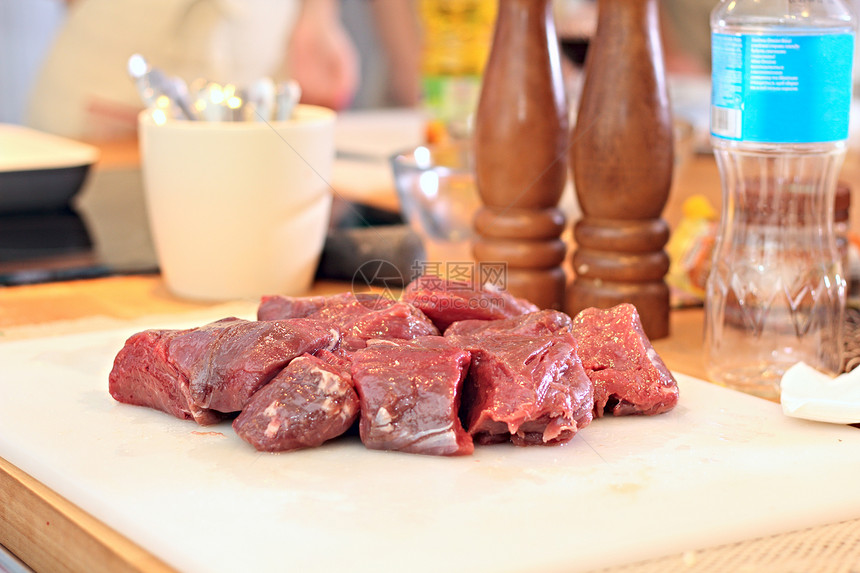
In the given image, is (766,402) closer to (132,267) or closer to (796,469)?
(796,469)

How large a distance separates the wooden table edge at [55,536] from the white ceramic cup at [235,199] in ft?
2.21

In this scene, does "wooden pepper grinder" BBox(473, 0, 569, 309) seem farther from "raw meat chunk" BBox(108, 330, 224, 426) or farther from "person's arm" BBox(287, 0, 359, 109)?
"person's arm" BBox(287, 0, 359, 109)

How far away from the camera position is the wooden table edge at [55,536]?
77 cm

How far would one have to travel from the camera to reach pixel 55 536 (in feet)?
2.77

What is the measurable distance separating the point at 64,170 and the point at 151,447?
1201 millimetres

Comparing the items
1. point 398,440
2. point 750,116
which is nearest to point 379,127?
point 750,116

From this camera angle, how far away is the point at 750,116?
1.13 meters

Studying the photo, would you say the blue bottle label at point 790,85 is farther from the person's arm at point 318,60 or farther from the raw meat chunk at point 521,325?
the person's arm at point 318,60

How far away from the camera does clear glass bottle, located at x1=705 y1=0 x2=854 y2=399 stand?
1.12 m

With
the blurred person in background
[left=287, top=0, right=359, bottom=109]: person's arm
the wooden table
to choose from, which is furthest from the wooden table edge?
[left=287, top=0, right=359, bottom=109]: person's arm

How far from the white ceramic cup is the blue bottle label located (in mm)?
694

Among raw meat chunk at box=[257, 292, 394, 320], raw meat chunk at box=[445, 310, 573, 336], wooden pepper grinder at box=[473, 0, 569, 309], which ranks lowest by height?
A: raw meat chunk at box=[445, 310, 573, 336]

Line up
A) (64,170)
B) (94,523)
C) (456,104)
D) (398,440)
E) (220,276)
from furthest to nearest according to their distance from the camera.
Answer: (456,104), (64,170), (220,276), (398,440), (94,523)

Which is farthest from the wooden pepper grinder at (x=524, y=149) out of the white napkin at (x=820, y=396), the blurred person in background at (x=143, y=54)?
the blurred person in background at (x=143, y=54)
